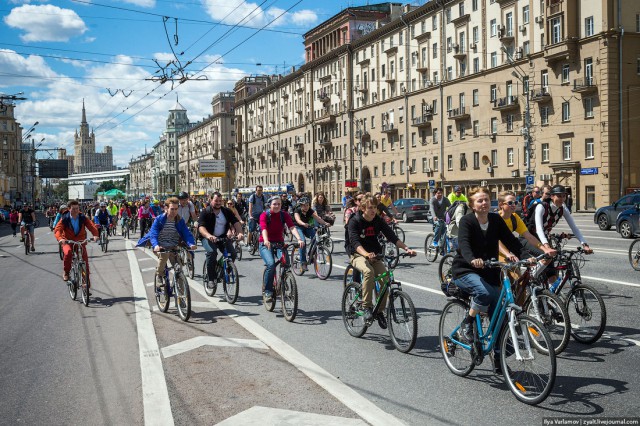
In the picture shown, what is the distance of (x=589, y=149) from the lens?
45.2 m

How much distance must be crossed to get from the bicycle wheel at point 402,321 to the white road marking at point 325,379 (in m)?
1.03

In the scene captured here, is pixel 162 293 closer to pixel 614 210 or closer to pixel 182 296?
pixel 182 296

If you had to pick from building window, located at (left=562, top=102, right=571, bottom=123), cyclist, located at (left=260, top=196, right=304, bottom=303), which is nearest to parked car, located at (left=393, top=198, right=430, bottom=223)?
building window, located at (left=562, top=102, right=571, bottom=123)

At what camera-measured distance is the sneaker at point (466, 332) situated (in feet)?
19.5

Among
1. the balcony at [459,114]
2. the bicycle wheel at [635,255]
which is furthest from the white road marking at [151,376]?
the balcony at [459,114]

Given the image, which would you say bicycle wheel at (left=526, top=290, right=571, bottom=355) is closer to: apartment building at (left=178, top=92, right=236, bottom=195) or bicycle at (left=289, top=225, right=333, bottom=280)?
bicycle at (left=289, top=225, right=333, bottom=280)

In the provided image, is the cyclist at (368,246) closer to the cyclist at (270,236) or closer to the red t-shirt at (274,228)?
the cyclist at (270,236)

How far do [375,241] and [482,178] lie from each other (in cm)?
4905

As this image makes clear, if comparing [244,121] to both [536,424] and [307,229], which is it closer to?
[307,229]

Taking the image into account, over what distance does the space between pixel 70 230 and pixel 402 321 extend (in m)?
6.81

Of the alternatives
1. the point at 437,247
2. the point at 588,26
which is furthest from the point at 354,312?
the point at 588,26

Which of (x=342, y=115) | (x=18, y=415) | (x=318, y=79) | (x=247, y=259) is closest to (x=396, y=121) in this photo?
(x=342, y=115)

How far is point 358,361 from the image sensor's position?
6680 mm

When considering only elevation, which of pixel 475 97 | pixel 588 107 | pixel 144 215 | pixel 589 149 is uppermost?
pixel 475 97
